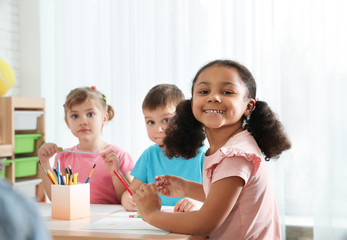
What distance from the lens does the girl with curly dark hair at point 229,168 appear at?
998mm

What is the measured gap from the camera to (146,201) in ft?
3.67

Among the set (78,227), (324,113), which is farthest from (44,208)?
(324,113)

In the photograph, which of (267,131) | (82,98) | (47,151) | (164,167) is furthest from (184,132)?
(82,98)

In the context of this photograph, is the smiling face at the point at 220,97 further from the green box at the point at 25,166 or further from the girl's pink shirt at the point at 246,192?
the green box at the point at 25,166

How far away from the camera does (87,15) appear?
3.11 m

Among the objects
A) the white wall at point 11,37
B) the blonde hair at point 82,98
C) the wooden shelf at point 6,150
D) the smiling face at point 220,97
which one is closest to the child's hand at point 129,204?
the smiling face at point 220,97

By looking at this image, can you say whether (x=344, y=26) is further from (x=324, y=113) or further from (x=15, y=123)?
(x=15, y=123)

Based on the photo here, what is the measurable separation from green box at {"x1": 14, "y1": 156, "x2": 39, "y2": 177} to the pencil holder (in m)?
1.66

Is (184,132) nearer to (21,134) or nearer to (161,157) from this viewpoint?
(161,157)

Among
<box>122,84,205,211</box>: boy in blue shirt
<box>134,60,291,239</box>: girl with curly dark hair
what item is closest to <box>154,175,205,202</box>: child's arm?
<box>134,60,291,239</box>: girl with curly dark hair

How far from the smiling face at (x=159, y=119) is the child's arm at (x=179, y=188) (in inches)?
14.9

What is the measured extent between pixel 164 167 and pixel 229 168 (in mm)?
716

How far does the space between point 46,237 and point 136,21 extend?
273 centimetres

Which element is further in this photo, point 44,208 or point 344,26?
point 344,26
